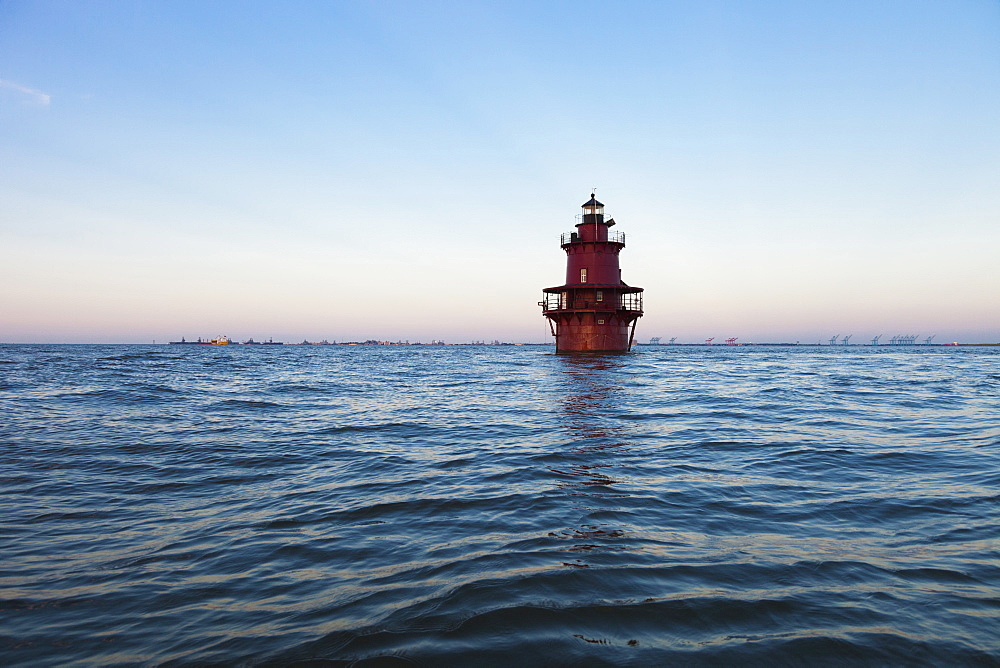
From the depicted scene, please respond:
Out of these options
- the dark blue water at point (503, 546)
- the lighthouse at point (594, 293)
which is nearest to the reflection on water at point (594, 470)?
the dark blue water at point (503, 546)

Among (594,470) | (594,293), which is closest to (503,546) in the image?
(594,470)

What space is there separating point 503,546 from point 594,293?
38.4m

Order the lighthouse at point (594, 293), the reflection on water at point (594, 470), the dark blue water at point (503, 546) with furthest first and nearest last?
the lighthouse at point (594, 293), the reflection on water at point (594, 470), the dark blue water at point (503, 546)

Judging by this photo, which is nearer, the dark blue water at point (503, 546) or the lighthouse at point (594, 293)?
the dark blue water at point (503, 546)

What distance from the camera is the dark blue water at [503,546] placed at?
3049 millimetres

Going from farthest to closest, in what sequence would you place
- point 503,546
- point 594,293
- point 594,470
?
point 594,293 → point 594,470 → point 503,546

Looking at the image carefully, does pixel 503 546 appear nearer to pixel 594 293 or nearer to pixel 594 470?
pixel 594 470

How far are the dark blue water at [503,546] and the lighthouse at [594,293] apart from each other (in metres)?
31.2

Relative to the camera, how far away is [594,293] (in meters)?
41.7

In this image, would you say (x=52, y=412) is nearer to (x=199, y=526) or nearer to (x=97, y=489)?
(x=97, y=489)

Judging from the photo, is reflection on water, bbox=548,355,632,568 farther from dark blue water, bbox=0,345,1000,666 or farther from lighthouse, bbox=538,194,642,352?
lighthouse, bbox=538,194,642,352

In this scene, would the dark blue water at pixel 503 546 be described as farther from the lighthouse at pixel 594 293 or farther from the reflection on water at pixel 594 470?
the lighthouse at pixel 594 293

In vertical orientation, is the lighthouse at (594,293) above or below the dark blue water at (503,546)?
above

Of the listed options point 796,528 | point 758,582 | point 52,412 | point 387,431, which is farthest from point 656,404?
point 52,412
